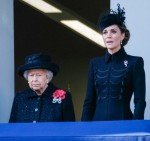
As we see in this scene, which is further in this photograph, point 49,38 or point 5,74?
point 49,38

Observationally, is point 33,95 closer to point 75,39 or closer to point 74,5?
point 74,5

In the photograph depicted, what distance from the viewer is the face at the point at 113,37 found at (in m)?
3.64

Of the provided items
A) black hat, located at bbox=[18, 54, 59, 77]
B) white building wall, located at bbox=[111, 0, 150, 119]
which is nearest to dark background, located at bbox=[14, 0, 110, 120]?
white building wall, located at bbox=[111, 0, 150, 119]

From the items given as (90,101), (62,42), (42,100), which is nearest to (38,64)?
(42,100)

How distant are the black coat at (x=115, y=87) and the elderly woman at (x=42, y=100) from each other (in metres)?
0.17

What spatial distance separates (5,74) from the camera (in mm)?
5531

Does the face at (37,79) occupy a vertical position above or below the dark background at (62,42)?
below

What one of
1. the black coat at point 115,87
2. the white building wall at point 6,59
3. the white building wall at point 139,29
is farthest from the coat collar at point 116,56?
the white building wall at point 6,59

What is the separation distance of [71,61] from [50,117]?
7.44 metres

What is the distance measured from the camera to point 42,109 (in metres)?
3.86

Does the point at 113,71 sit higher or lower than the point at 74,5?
lower

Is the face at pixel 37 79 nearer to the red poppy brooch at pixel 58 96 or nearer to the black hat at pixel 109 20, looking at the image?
the red poppy brooch at pixel 58 96

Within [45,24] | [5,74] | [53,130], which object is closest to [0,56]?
[5,74]

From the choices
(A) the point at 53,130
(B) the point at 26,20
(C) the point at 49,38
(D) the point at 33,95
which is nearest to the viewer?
(A) the point at 53,130
